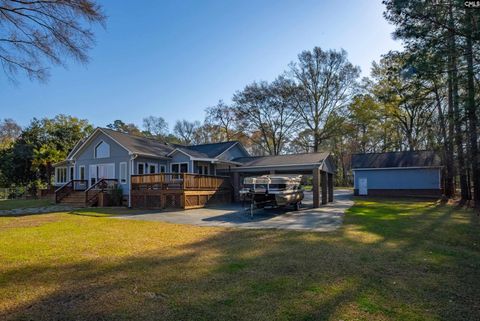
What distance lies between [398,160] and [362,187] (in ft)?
13.8

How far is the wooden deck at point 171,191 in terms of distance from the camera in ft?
57.8

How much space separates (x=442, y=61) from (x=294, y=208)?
33.2ft

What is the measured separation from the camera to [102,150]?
74.6 ft

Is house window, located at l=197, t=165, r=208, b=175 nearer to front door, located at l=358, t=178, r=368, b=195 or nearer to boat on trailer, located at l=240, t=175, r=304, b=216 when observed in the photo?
boat on trailer, located at l=240, t=175, r=304, b=216

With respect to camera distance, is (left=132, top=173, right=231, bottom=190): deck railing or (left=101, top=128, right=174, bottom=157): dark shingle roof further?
(left=101, top=128, right=174, bottom=157): dark shingle roof

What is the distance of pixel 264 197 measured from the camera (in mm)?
15320

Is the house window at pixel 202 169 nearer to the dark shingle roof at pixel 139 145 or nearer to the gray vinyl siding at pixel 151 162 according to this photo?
the gray vinyl siding at pixel 151 162

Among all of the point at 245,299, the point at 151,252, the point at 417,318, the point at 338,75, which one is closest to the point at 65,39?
the point at 151,252

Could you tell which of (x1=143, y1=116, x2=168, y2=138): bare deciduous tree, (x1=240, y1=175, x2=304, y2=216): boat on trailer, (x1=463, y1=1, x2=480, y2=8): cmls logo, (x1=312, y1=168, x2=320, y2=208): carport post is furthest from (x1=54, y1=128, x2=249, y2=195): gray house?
(x1=143, y1=116, x2=168, y2=138): bare deciduous tree

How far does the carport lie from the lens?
1842 centimetres

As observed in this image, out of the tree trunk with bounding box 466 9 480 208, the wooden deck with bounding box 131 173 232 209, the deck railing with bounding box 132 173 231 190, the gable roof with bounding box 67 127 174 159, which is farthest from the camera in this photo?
the gable roof with bounding box 67 127 174 159

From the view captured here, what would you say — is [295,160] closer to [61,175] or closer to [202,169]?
[202,169]

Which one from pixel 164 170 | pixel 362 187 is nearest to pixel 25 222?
pixel 164 170

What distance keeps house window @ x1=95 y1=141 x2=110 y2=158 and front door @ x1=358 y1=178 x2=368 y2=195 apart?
2350 cm
